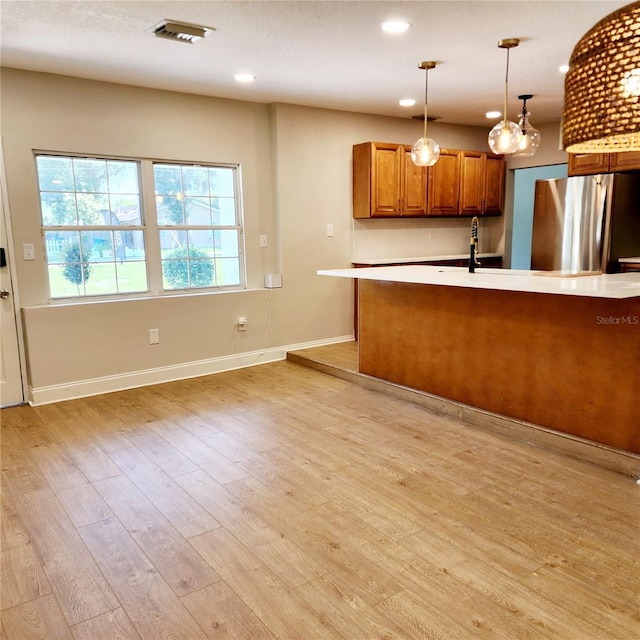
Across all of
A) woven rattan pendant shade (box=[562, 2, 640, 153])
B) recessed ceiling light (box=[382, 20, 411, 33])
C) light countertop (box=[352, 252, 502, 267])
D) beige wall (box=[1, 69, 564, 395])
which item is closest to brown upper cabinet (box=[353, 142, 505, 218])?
beige wall (box=[1, 69, 564, 395])

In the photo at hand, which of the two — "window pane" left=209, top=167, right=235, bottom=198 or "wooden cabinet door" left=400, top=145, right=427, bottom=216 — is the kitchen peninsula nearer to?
"window pane" left=209, top=167, right=235, bottom=198

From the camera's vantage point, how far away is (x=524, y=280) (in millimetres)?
3225

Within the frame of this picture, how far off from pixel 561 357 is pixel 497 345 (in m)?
0.43

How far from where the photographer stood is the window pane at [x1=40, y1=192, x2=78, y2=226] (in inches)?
163

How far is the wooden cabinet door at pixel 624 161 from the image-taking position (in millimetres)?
5051

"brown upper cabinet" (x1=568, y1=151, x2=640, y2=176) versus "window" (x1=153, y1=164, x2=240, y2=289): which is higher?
"brown upper cabinet" (x1=568, y1=151, x2=640, y2=176)

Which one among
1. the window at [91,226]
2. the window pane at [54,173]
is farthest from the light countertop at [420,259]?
the window pane at [54,173]

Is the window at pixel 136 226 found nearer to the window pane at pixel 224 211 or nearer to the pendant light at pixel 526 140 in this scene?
the window pane at pixel 224 211

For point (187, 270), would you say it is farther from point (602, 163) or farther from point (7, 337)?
point (602, 163)

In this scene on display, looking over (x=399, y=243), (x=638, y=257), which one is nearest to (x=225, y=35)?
(x=399, y=243)

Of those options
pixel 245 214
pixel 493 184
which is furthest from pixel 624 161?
pixel 245 214

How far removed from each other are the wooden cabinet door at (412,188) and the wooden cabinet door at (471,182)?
0.61 metres

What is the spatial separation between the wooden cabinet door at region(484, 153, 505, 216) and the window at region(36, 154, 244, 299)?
3213mm

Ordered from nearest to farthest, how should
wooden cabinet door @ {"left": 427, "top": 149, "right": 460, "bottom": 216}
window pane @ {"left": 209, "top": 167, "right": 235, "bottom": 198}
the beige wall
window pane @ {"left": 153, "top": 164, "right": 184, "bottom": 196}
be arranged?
the beige wall → window pane @ {"left": 153, "top": 164, "right": 184, "bottom": 196} → window pane @ {"left": 209, "top": 167, "right": 235, "bottom": 198} → wooden cabinet door @ {"left": 427, "top": 149, "right": 460, "bottom": 216}
